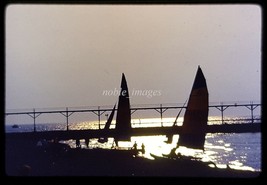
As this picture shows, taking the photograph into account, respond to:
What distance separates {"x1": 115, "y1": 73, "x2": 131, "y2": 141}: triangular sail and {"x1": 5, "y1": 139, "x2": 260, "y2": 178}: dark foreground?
1.27 metres

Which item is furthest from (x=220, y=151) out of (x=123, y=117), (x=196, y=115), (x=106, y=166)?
(x=196, y=115)

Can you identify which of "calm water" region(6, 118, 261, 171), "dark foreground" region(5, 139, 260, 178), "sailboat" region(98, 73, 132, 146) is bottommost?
"calm water" region(6, 118, 261, 171)

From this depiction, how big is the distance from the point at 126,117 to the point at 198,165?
486 cm

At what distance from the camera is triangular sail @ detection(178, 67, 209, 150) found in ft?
49.8

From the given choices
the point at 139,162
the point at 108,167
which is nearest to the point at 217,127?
the point at 139,162

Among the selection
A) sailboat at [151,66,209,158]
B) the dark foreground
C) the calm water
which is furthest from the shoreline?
the calm water

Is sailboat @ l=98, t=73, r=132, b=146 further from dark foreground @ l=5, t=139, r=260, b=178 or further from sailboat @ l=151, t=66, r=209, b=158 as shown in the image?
sailboat @ l=151, t=66, r=209, b=158

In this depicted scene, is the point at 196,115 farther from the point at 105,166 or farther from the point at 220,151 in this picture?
the point at 220,151

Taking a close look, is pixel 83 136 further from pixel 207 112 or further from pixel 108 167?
pixel 207 112

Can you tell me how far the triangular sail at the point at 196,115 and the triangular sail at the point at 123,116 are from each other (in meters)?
5.52

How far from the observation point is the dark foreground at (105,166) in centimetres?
1541

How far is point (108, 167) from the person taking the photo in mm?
17625

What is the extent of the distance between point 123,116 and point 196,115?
6.48 m

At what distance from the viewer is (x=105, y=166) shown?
1792 centimetres
